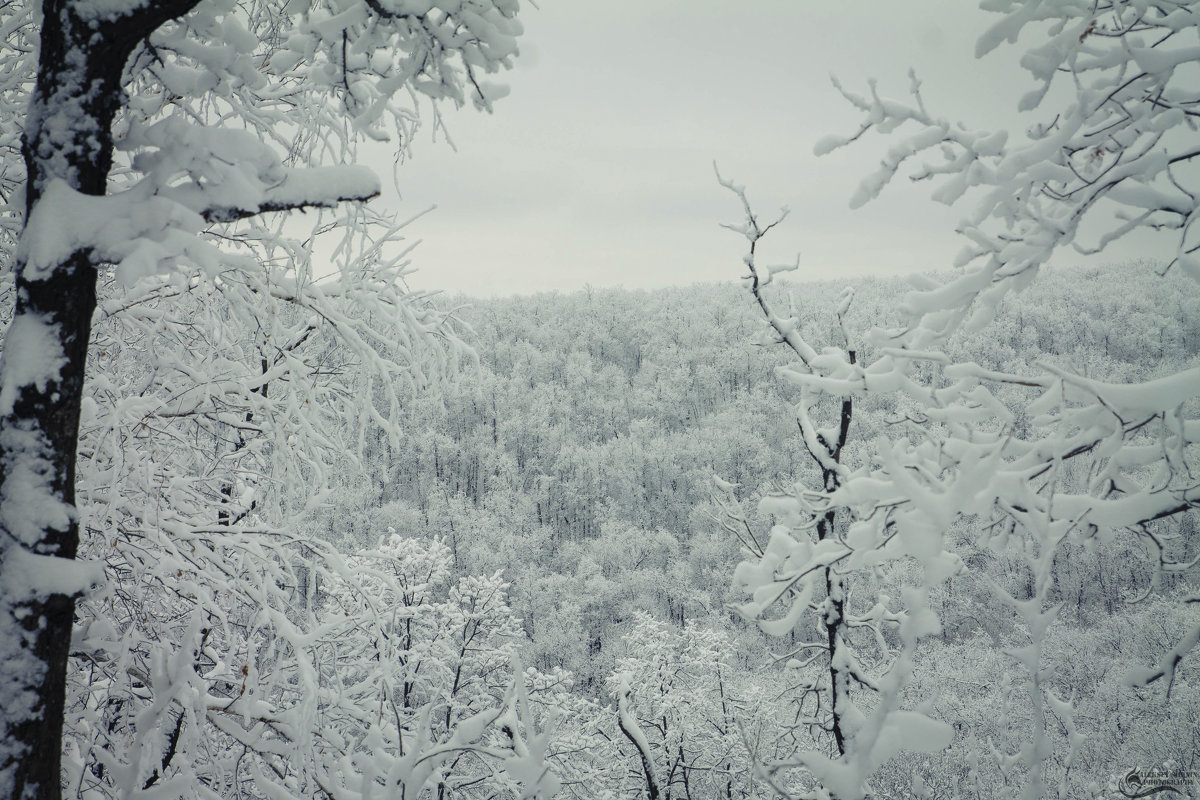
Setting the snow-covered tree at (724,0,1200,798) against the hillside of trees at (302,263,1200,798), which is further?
the hillside of trees at (302,263,1200,798)

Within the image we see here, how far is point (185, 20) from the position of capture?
89.9 inches

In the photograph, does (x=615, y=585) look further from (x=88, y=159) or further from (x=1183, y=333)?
(x=1183, y=333)

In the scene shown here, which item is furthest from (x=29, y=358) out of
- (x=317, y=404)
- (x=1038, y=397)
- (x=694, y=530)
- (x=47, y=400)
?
(x=694, y=530)

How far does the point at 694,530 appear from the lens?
4728 centimetres

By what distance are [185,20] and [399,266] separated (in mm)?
1350

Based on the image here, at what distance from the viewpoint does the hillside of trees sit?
1827 cm

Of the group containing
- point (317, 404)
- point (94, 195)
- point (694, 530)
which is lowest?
point (694, 530)

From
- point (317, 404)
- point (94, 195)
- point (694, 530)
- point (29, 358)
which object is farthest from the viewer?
point (694, 530)

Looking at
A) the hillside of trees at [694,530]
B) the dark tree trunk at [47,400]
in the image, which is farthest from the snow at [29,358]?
the hillside of trees at [694,530]

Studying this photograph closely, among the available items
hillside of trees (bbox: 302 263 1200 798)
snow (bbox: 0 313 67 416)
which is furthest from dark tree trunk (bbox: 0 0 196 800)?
hillside of trees (bbox: 302 263 1200 798)

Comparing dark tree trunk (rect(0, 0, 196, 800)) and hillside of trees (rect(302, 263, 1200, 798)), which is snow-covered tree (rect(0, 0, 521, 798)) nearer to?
dark tree trunk (rect(0, 0, 196, 800))

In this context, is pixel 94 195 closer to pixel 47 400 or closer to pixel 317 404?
pixel 47 400

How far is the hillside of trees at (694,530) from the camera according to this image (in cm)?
1827

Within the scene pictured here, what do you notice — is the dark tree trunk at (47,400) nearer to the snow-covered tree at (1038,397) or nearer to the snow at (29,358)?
the snow at (29,358)
